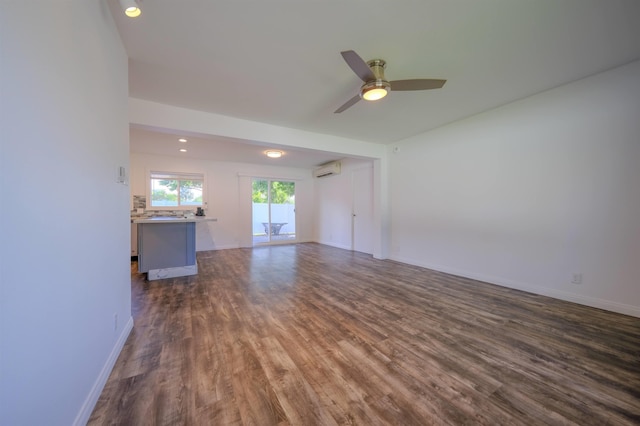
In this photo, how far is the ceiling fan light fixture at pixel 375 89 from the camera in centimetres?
215

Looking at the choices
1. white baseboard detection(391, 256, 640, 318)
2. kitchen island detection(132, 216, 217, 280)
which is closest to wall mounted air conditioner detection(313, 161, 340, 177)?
white baseboard detection(391, 256, 640, 318)

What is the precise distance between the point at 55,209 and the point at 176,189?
224 inches

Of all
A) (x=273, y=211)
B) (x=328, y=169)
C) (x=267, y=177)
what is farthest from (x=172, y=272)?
(x=328, y=169)

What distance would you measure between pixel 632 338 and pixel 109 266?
421cm

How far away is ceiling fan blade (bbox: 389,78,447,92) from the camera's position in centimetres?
217

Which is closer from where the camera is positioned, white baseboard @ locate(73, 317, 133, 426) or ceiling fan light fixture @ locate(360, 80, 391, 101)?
white baseboard @ locate(73, 317, 133, 426)

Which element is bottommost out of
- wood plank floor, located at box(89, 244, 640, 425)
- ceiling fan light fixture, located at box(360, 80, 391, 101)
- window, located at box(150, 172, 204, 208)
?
wood plank floor, located at box(89, 244, 640, 425)

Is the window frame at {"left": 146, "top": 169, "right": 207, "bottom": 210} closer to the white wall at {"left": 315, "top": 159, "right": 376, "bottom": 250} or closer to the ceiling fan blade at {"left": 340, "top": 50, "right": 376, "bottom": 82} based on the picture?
the white wall at {"left": 315, "top": 159, "right": 376, "bottom": 250}

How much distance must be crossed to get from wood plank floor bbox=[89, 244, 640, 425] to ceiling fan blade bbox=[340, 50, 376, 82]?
7.55 feet

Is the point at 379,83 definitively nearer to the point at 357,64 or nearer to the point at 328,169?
the point at 357,64

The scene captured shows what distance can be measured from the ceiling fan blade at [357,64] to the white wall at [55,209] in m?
1.58

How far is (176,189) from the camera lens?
605cm

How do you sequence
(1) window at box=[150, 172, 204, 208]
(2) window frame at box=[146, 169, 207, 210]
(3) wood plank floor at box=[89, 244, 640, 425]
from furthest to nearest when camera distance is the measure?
1. (1) window at box=[150, 172, 204, 208]
2. (2) window frame at box=[146, 169, 207, 210]
3. (3) wood plank floor at box=[89, 244, 640, 425]

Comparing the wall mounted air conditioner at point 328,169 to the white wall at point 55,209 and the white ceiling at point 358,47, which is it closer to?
the white ceiling at point 358,47
